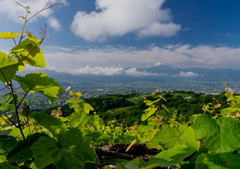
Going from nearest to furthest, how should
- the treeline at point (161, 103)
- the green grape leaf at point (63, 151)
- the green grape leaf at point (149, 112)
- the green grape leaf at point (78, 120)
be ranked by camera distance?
the green grape leaf at point (63, 151)
the green grape leaf at point (78, 120)
the green grape leaf at point (149, 112)
the treeline at point (161, 103)

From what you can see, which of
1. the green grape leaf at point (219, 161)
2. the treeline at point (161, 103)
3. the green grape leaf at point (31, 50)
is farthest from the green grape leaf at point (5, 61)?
the treeline at point (161, 103)

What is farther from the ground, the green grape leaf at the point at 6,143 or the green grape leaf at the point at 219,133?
the green grape leaf at the point at 219,133

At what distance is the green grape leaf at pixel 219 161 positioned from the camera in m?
0.76

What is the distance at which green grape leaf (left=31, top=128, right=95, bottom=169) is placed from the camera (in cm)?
69

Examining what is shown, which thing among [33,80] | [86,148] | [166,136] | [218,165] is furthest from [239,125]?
[33,80]

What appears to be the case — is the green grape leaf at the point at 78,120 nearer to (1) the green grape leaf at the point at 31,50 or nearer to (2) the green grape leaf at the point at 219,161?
(1) the green grape leaf at the point at 31,50

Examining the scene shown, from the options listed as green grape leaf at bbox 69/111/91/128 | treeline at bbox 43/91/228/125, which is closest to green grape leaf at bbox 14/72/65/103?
green grape leaf at bbox 69/111/91/128

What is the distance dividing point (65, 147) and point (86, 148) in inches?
5.1

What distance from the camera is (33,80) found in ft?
3.01

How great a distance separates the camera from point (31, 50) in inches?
37.4

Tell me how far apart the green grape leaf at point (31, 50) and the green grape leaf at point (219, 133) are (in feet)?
3.88

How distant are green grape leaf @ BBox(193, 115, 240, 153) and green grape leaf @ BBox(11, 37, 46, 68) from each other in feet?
3.88

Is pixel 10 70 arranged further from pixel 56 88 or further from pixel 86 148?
pixel 86 148

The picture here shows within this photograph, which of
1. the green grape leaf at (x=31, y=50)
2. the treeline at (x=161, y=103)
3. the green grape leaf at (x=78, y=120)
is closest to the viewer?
the green grape leaf at (x=31, y=50)
